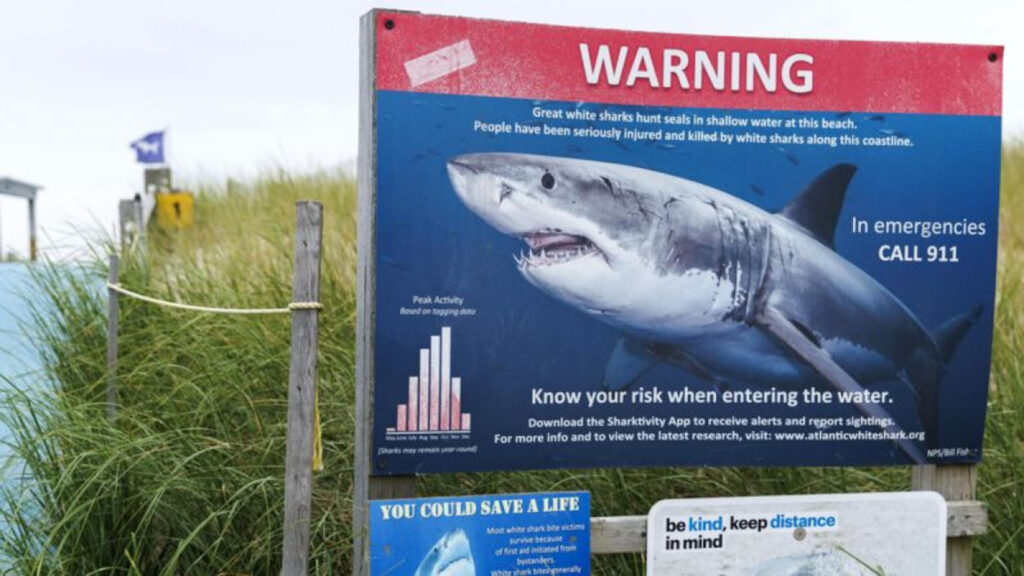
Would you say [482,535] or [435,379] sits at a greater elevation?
[435,379]

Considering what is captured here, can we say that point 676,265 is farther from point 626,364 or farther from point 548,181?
point 548,181

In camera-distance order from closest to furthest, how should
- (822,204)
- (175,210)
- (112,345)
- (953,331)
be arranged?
(822,204)
(953,331)
(112,345)
(175,210)

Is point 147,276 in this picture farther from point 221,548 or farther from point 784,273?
point 784,273

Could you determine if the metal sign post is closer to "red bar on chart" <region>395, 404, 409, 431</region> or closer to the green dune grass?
"red bar on chart" <region>395, 404, 409, 431</region>

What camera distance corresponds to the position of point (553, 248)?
4617 millimetres

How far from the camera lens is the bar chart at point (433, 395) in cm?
456

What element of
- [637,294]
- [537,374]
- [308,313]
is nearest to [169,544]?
[308,313]

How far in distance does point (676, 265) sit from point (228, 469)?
6.78ft

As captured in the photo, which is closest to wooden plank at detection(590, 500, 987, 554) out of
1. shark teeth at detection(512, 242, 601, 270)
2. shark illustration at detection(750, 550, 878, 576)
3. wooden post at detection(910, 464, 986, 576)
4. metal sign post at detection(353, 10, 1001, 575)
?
metal sign post at detection(353, 10, 1001, 575)

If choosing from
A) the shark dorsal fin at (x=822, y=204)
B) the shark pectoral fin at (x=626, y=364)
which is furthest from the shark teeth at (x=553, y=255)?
the shark dorsal fin at (x=822, y=204)

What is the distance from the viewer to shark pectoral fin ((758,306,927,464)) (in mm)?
4844

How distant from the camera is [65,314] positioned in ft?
26.6

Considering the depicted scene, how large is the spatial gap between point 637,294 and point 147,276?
481cm

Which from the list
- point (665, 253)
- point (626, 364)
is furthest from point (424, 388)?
point (665, 253)
